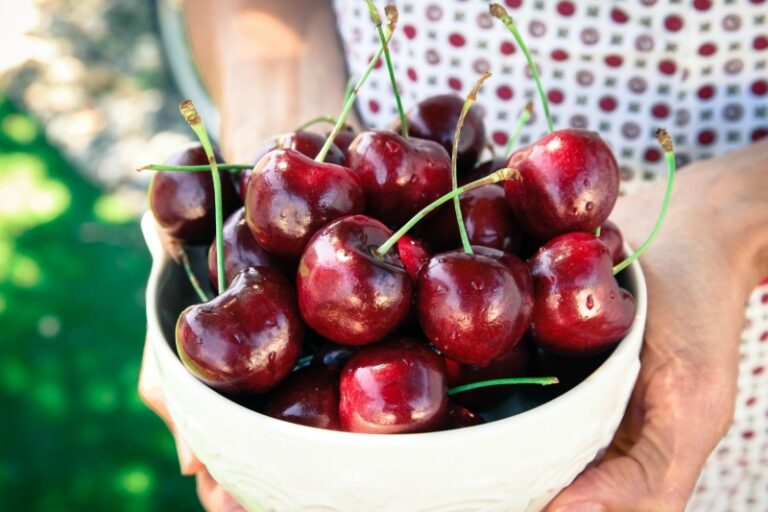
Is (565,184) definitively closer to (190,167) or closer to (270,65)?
→ (190,167)

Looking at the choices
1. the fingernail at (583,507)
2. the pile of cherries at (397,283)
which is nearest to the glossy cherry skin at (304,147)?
the pile of cherries at (397,283)

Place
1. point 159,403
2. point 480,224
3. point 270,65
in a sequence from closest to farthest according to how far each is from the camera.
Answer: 1. point 480,224
2. point 159,403
3. point 270,65

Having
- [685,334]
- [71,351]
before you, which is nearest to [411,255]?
[685,334]

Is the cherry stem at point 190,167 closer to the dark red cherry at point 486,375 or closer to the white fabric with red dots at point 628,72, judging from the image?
the dark red cherry at point 486,375

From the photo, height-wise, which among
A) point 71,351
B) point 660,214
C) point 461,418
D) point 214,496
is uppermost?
point 660,214

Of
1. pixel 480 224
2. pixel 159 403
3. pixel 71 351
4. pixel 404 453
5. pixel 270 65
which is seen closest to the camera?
pixel 404 453

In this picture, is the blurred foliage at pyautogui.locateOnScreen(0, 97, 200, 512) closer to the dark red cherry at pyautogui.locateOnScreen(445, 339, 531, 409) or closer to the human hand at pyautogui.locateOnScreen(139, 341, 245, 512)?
the human hand at pyautogui.locateOnScreen(139, 341, 245, 512)

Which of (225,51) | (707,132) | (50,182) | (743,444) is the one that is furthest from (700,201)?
(50,182)

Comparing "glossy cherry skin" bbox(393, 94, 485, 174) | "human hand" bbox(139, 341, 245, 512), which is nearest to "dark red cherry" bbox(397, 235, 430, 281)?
"glossy cherry skin" bbox(393, 94, 485, 174)
